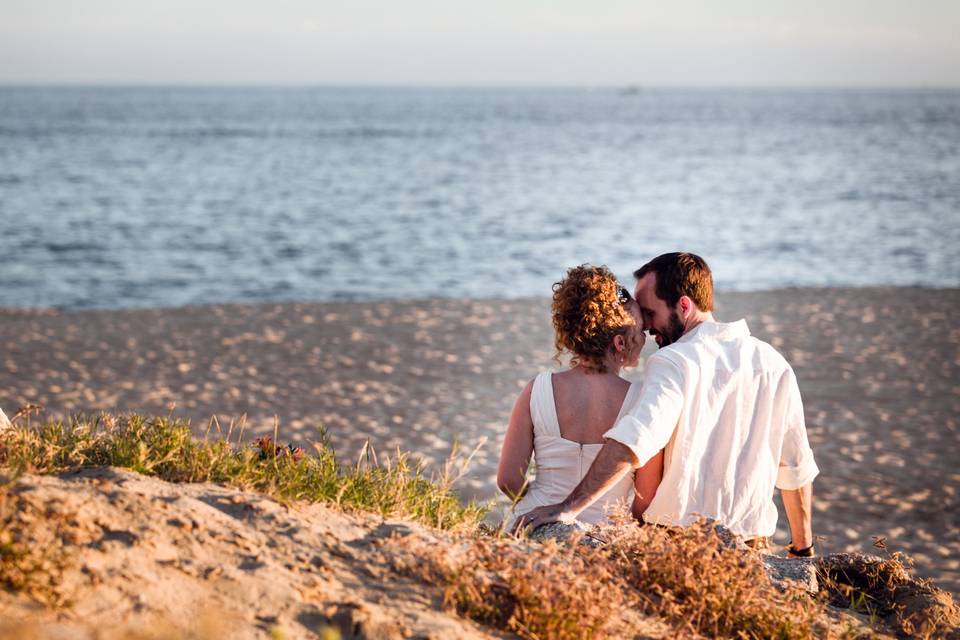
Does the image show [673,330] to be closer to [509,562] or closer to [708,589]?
[708,589]

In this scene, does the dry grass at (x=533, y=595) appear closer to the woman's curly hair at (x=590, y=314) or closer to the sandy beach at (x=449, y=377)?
the woman's curly hair at (x=590, y=314)

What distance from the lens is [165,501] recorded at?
4.08m

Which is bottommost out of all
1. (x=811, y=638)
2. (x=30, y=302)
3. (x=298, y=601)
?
(x=30, y=302)

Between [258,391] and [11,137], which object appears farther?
[11,137]

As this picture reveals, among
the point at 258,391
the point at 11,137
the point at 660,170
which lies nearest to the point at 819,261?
the point at 258,391

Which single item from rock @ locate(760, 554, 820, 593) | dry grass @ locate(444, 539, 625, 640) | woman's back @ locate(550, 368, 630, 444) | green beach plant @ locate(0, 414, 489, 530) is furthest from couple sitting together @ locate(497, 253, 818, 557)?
dry grass @ locate(444, 539, 625, 640)

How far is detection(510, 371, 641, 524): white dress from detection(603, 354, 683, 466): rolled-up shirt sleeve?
0.37 m

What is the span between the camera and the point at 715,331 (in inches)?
196

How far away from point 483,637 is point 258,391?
29.0 ft

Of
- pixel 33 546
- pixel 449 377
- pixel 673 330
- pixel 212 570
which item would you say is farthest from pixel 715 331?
pixel 449 377

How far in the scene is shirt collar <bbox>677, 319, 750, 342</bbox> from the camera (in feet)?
16.3

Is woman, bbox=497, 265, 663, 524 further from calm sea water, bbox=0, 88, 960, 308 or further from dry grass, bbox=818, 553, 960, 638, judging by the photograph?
calm sea water, bbox=0, 88, 960, 308

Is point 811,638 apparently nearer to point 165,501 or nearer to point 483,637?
point 483,637

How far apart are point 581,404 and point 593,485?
0.56 metres
